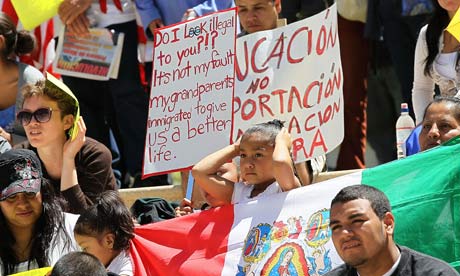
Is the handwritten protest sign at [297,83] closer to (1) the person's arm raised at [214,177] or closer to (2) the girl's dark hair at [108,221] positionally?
(1) the person's arm raised at [214,177]

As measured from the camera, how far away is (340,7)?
35.4 feet

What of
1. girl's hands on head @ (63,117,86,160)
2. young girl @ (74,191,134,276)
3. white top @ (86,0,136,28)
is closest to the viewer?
young girl @ (74,191,134,276)

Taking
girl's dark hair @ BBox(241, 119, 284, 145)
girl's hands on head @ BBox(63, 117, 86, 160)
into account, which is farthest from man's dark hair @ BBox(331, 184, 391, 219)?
girl's hands on head @ BBox(63, 117, 86, 160)

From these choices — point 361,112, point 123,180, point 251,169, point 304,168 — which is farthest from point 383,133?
point 251,169

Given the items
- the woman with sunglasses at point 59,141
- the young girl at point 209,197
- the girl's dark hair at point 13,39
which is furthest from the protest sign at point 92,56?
the young girl at point 209,197

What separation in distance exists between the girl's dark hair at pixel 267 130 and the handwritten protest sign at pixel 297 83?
330mm

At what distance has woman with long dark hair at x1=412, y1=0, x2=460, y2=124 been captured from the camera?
Result: 29.7 feet

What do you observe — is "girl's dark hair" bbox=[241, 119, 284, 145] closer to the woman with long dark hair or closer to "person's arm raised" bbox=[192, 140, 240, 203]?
"person's arm raised" bbox=[192, 140, 240, 203]

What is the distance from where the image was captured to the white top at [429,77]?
29.8ft

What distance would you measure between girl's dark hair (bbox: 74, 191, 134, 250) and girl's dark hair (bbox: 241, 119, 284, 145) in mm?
822

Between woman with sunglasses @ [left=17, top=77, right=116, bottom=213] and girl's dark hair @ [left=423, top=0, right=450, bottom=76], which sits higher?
girl's dark hair @ [left=423, top=0, right=450, bottom=76]

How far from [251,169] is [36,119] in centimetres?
150

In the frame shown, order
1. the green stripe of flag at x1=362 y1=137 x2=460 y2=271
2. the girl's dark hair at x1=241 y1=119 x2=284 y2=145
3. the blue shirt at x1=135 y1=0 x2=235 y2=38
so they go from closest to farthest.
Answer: the green stripe of flag at x1=362 y1=137 x2=460 y2=271 → the girl's dark hair at x1=241 y1=119 x2=284 y2=145 → the blue shirt at x1=135 y1=0 x2=235 y2=38

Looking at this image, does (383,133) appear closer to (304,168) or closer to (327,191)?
(304,168)
